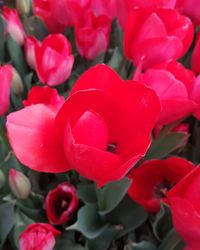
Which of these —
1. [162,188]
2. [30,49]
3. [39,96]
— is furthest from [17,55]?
[162,188]

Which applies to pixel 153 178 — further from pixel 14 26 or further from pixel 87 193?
pixel 14 26

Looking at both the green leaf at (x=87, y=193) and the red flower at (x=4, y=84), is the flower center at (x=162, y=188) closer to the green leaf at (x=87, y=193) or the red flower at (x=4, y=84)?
the green leaf at (x=87, y=193)

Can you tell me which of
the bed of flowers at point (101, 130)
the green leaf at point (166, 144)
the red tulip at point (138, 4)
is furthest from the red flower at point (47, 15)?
the green leaf at point (166, 144)

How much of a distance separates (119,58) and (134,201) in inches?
7.2

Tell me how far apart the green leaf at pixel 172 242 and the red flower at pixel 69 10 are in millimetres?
278

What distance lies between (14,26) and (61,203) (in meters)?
0.23

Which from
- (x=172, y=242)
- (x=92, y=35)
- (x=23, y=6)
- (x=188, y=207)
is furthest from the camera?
(x=23, y=6)

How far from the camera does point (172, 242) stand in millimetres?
421

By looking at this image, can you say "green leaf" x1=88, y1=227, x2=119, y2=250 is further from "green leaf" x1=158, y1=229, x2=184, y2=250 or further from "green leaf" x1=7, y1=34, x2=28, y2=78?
"green leaf" x1=7, y1=34, x2=28, y2=78

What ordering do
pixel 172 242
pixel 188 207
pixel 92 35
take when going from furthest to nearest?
pixel 92 35, pixel 172 242, pixel 188 207

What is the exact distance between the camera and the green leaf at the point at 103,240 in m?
0.46

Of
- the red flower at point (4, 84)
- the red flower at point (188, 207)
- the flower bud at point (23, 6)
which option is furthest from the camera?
the flower bud at point (23, 6)

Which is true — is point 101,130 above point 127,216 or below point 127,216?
above

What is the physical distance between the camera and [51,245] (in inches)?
15.7
